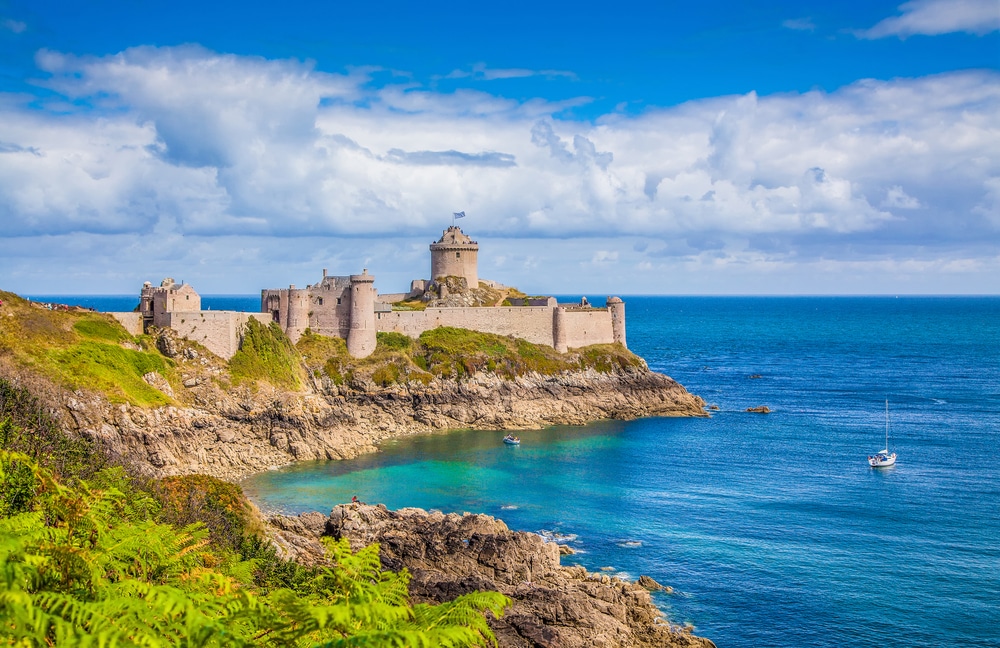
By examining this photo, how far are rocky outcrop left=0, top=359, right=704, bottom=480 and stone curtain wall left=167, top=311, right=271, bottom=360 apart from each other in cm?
354

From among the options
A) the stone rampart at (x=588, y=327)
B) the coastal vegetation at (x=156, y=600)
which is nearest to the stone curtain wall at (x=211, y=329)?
the stone rampart at (x=588, y=327)

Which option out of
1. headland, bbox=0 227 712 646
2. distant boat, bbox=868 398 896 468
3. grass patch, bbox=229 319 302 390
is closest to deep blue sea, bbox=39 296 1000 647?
distant boat, bbox=868 398 896 468

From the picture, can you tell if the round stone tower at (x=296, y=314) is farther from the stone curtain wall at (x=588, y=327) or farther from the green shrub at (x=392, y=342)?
the stone curtain wall at (x=588, y=327)

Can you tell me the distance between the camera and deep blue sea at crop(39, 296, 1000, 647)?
3200 cm

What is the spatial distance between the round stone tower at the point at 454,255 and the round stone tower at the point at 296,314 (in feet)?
62.4

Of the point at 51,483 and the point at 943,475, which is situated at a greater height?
the point at 51,483

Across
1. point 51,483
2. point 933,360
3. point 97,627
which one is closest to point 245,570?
point 51,483

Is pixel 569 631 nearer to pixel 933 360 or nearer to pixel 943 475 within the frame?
pixel 943 475

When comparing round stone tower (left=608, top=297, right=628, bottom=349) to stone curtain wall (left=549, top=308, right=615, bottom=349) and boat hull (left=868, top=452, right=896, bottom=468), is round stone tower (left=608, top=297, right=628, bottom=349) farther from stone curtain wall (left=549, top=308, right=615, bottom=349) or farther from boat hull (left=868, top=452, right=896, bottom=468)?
boat hull (left=868, top=452, right=896, bottom=468)

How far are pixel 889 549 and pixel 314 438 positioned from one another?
36.5m

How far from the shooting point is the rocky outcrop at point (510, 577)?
27.6 meters

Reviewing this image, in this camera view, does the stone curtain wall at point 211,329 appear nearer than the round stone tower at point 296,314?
Yes

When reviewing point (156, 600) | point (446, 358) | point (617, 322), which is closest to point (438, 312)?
point (446, 358)

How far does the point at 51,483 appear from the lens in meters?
11.3
